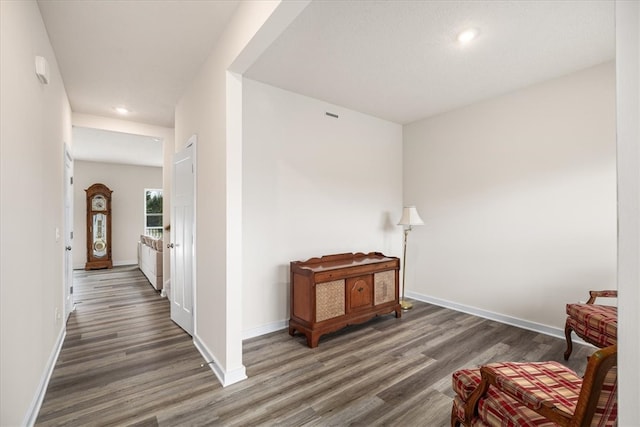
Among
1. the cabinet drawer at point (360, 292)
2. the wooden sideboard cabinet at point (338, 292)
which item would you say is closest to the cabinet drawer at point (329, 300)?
the wooden sideboard cabinet at point (338, 292)

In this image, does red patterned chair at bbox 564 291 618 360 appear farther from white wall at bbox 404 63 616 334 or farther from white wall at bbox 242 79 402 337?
white wall at bbox 242 79 402 337

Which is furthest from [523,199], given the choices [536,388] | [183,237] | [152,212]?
[152,212]

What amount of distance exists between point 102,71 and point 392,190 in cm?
389

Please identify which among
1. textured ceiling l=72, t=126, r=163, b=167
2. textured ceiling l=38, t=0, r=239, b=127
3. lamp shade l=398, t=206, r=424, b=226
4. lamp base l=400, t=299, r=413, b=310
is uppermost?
textured ceiling l=38, t=0, r=239, b=127

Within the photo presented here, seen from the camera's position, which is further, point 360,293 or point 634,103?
point 360,293

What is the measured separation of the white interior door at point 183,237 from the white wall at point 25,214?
108cm

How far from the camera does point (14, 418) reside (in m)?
1.55

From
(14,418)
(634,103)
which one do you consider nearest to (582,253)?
(634,103)

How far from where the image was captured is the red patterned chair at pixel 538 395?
39.1 inches

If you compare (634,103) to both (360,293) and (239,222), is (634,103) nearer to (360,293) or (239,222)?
(239,222)

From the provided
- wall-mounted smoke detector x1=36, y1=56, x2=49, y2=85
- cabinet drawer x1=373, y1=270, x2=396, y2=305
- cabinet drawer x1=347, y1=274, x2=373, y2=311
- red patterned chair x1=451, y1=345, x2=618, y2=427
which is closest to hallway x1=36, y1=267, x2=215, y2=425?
cabinet drawer x1=347, y1=274, x2=373, y2=311

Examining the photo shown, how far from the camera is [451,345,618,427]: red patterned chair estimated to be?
0.99 m

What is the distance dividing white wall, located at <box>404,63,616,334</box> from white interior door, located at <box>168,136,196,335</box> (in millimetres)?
3214

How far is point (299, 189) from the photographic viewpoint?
3574 mm
